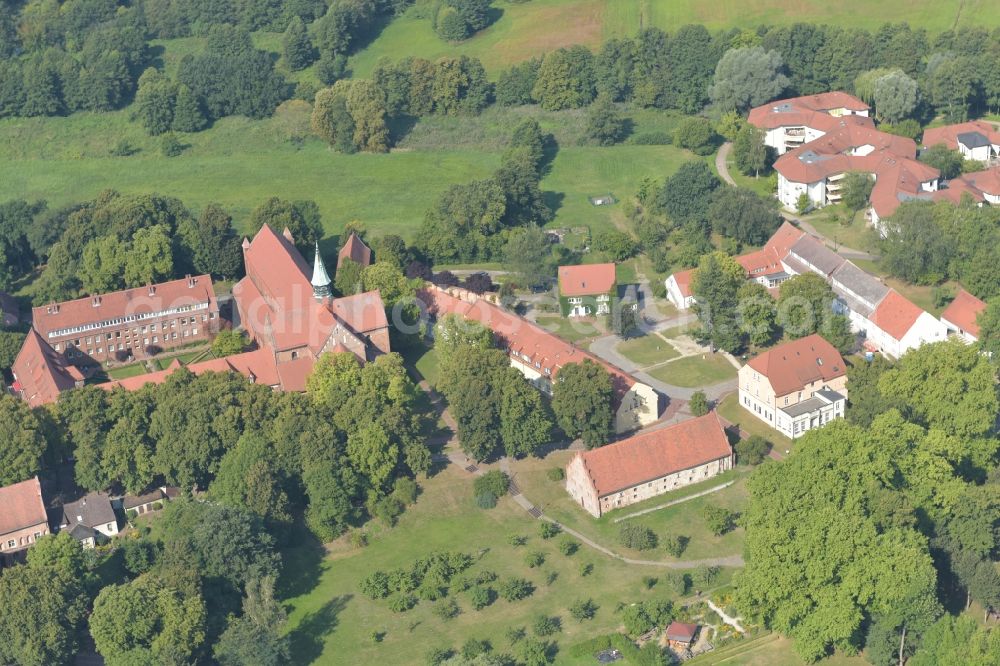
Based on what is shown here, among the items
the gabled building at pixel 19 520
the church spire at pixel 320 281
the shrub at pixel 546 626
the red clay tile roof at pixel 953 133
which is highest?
the church spire at pixel 320 281

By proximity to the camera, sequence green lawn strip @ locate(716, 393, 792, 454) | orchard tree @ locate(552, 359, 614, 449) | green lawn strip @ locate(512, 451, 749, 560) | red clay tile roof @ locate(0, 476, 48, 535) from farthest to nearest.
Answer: green lawn strip @ locate(716, 393, 792, 454)
orchard tree @ locate(552, 359, 614, 449)
red clay tile roof @ locate(0, 476, 48, 535)
green lawn strip @ locate(512, 451, 749, 560)

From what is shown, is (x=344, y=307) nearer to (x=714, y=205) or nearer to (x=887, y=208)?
(x=714, y=205)

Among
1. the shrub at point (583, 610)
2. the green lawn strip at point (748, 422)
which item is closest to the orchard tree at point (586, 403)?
the green lawn strip at point (748, 422)

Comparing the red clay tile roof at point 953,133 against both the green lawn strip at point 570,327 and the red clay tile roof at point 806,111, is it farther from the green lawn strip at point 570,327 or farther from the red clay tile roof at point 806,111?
the green lawn strip at point 570,327

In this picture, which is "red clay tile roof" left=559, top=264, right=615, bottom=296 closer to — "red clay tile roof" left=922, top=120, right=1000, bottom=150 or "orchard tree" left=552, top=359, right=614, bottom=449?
"orchard tree" left=552, top=359, right=614, bottom=449

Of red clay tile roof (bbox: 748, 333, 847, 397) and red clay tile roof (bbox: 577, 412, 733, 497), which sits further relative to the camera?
red clay tile roof (bbox: 748, 333, 847, 397)

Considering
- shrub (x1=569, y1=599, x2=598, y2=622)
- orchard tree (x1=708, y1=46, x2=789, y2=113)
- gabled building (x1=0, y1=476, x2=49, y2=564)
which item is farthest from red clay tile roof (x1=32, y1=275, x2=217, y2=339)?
orchard tree (x1=708, y1=46, x2=789, y2=113)

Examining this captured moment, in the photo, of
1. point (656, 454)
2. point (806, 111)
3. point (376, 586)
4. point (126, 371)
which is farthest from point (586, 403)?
point (806, 111)
